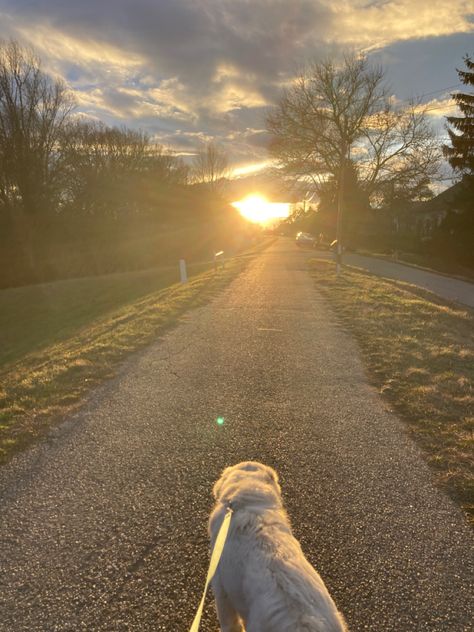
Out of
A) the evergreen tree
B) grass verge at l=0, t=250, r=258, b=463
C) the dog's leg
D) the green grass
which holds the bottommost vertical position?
the green grass

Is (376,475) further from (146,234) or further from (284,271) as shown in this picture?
(146,234)

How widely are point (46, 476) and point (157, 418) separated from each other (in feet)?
4.92

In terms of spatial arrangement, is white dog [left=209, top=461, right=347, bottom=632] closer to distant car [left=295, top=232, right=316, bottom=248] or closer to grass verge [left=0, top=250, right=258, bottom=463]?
grass verge [left=0, top=250, right=258, bottom=463]

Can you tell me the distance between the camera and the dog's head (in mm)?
2312

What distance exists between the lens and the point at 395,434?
448cm

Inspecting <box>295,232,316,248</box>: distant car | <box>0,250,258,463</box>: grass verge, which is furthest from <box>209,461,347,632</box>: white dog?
<box>295,232,316,248</box>: distant car

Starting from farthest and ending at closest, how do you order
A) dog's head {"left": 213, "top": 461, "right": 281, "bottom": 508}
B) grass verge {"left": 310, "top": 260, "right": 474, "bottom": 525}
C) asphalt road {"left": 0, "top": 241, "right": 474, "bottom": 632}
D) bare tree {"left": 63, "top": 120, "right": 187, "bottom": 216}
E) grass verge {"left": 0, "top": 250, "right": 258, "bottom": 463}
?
bare tree {"left": 63, "top": 120, "right": 187, "bottom": 216} → grass verge {"left": 0, "top": 250, "right": 258, "bottom": 463} → grass verge {"left": 310, "top": 260, "right": 474, "bottom": 525} → asphalt road {"left": 0, "top": 241, "right": 474, "bottom": 632} → dog's head {"left": 213, "top": 461, "right": 281, "bottom": 508}

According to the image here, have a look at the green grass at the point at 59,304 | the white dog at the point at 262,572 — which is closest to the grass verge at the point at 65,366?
the green grass at the point at 59,304

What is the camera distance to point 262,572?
5.74 ft

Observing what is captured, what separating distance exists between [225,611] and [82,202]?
42588 millimetres

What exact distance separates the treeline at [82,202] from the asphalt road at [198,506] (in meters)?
27.8

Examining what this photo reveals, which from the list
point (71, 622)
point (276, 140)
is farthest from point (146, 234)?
point (71, 622)

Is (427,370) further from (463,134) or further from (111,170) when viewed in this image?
(111,170)

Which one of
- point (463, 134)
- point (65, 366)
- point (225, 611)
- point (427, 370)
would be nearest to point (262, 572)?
point (225, 611)
